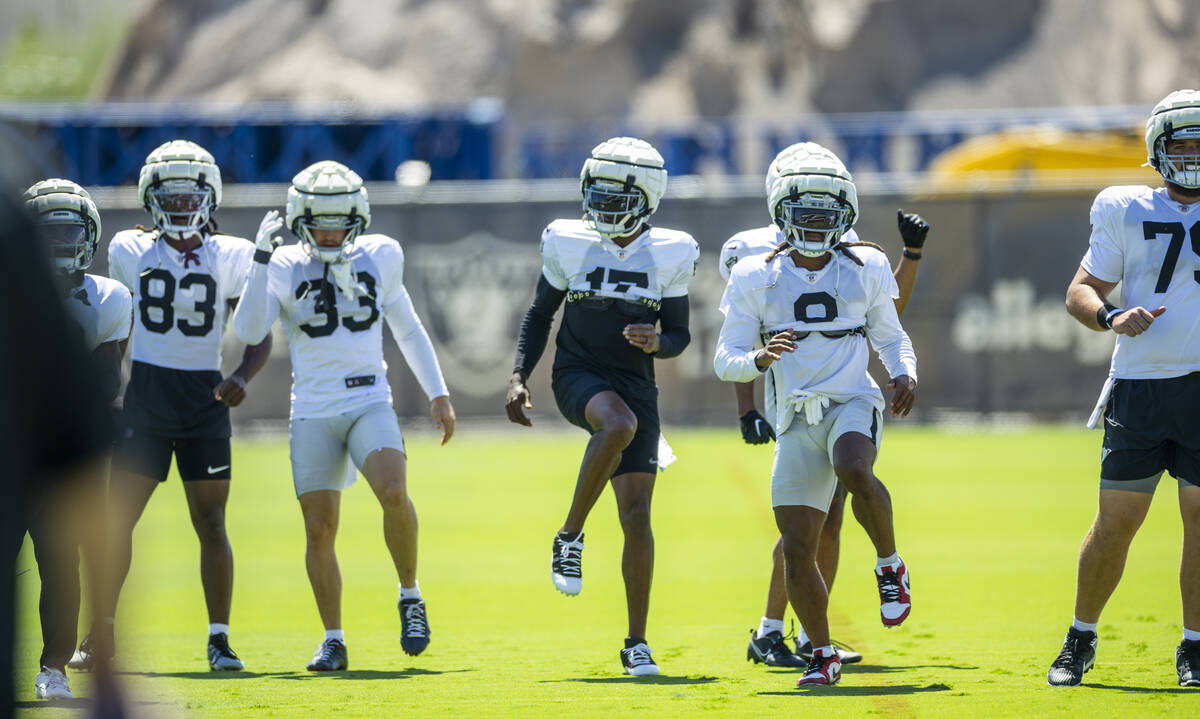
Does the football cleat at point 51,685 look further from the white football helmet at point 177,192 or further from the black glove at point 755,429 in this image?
the black glove at point 755,429

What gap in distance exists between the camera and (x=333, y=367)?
7352 millimetres

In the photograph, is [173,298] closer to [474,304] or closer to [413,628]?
[413,628]

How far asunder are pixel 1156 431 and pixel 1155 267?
2.23 ft

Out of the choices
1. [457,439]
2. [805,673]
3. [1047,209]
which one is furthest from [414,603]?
[1047,209]

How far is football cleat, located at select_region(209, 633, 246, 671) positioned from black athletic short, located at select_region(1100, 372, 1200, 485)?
396cm

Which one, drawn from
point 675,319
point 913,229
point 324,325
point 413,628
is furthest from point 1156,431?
point 324,325

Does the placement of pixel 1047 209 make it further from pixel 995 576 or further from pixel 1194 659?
pixel 1194 659

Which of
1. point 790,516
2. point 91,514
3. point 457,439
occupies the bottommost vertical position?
point 457,439

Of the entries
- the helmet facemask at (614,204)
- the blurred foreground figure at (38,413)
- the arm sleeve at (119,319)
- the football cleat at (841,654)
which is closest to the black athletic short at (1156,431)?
the football cleat at (841,654)

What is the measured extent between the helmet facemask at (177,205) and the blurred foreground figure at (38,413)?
5.36m

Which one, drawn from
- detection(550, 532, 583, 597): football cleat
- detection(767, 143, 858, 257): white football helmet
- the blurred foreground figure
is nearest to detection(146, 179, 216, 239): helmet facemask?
detection(550, 532, 583, 597): football cleat

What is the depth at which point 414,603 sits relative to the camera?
730 cm

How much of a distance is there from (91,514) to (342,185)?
16.2 feet

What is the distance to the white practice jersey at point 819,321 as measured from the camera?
6.55 metres
